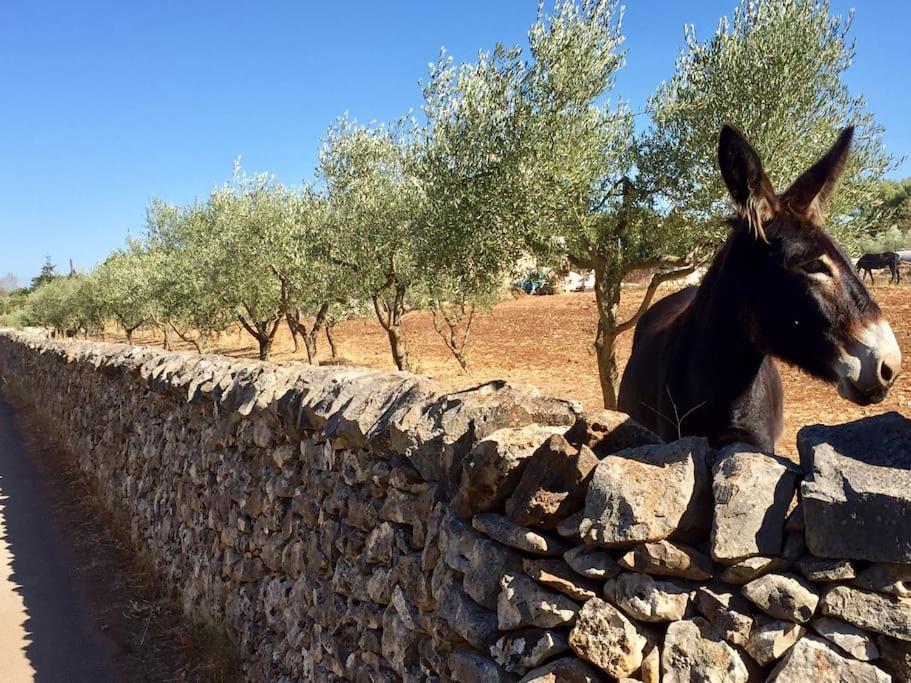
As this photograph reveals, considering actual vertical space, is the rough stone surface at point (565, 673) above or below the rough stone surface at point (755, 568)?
below

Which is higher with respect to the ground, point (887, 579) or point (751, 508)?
point (751, 508)

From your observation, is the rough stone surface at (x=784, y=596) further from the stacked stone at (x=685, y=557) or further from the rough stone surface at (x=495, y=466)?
the rough stone surface at (x=495, y=466)

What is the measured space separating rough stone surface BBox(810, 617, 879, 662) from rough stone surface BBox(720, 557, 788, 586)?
0.59 ft

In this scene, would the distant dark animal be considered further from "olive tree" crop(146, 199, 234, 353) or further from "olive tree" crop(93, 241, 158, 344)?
"olive tree" crop(93, 241, 158, 344)

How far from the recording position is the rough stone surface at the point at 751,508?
82.1 inches

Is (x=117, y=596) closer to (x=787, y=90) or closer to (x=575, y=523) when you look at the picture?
(x=575, y=523)

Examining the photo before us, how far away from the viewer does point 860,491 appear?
6.24ft

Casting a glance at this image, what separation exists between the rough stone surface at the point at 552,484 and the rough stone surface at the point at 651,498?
0.12 meters

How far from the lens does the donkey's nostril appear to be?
2.92 meters

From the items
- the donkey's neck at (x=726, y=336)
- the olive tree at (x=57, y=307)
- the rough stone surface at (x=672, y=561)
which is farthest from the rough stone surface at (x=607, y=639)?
the olive tree at (x=57, y=307)

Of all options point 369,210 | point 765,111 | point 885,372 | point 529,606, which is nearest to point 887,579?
point 529,606

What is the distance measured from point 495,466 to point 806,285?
1807 millimetres

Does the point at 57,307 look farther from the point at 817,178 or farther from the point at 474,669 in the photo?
the point at 817,178

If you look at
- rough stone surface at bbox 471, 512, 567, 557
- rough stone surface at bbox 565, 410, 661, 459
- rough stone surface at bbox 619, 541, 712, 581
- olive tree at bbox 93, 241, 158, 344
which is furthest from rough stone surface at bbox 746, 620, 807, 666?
olive tree at bbox 93, 241, 158, 344
